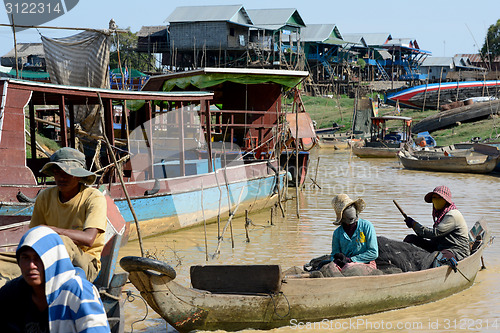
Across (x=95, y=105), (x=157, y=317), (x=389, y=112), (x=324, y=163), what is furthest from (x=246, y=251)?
(x=389, y=112)

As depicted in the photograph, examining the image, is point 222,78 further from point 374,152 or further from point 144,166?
point 374,152

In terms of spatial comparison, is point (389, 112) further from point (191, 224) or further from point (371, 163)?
point (191, 224)

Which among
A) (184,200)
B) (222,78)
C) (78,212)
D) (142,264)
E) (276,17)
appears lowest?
(184,200)

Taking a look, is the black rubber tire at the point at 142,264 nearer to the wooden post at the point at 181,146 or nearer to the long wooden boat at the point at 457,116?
the wooden post at the point at 181,146

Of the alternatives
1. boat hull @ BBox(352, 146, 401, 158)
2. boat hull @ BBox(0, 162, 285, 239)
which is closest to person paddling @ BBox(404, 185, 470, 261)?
boat hull @ BBox(0, 162, 285, 239)

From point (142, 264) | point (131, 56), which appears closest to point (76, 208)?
point (142, 264)

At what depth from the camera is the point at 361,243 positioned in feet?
18.4

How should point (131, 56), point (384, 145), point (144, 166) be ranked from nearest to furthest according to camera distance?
point (144, 166)
point (384, 145)
point (131, 56)

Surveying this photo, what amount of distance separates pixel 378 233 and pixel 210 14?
26.8 metres

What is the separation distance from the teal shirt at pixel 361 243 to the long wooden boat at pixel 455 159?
14257 millimetres

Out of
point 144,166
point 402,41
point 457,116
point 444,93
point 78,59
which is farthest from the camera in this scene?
point 402,41

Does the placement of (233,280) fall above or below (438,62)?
below

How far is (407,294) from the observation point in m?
5.87

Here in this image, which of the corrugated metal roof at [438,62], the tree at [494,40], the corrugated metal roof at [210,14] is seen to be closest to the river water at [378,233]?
the corrugated metal roof at [210,14]
